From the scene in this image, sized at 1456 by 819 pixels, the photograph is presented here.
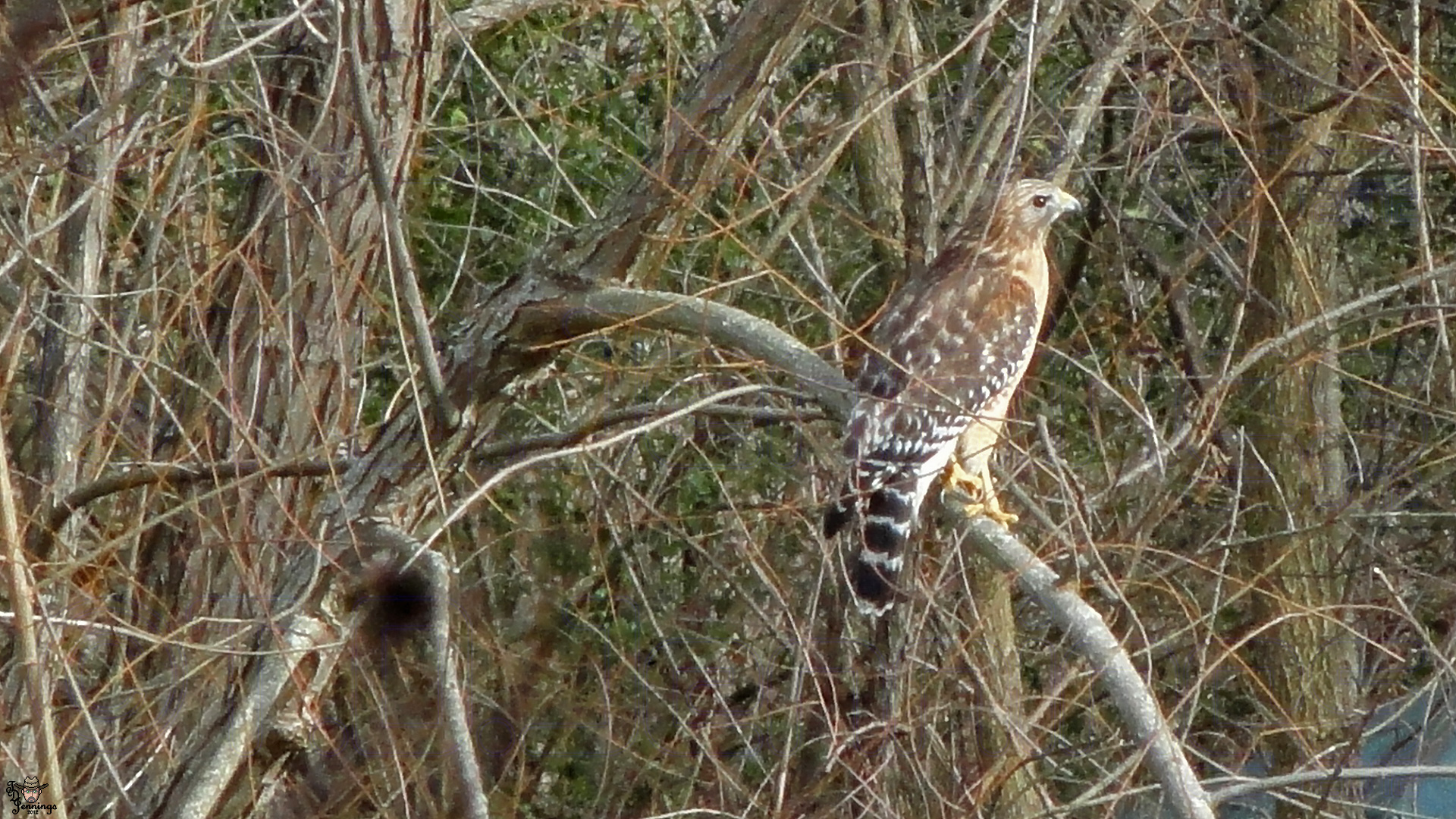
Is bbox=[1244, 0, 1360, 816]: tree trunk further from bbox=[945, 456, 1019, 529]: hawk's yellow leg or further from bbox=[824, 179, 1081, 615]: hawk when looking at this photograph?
bbox=[945, 456, 1019, 529]: hawk's yellow leg

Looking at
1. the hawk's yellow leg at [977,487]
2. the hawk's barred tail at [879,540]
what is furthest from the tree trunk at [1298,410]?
the hawk's barred tail at [879,540]

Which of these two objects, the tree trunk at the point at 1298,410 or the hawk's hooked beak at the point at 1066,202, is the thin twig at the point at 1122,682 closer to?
the hawk's hooked beak at the point at 1066,202

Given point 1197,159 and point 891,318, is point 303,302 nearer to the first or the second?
point 891,318

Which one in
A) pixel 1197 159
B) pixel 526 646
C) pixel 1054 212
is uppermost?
pixel 1054 212

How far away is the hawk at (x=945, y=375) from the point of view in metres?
4.61

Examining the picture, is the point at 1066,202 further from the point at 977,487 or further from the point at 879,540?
the point at 879,540

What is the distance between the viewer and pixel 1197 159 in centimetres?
688

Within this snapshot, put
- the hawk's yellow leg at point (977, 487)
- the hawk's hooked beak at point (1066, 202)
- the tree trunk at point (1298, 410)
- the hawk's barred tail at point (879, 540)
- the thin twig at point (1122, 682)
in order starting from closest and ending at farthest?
the thin twig at point (1122, 682)
the hawk's barred tail at point (879, 540)
the hawk's yellow leg at point (977, 487)
the hawk's hooked beak at point (1066, 202)
the tree trunk at point (1298, 410)

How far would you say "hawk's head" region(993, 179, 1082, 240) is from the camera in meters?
5.39

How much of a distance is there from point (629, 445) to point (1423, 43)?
268 cm

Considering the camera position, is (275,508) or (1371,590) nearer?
(275,508)

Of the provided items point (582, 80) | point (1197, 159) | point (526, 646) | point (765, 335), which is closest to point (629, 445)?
point (526, 646)

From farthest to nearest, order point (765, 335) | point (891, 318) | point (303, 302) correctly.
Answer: point (891, 318)
point (303, 302)
point (765, 335)

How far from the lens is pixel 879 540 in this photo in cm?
462
